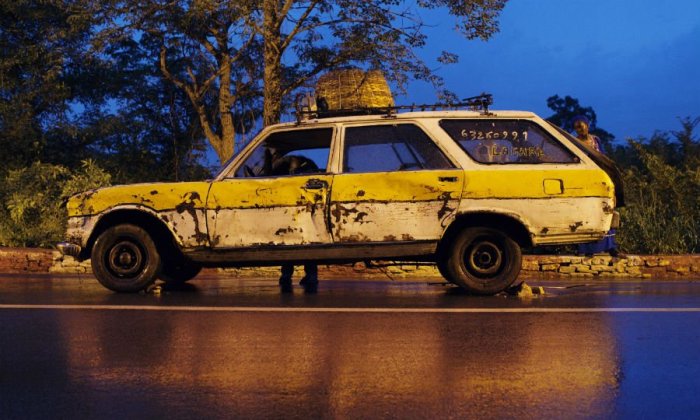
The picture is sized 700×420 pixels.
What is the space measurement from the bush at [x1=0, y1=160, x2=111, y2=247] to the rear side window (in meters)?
7.55

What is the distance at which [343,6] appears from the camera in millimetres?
15062

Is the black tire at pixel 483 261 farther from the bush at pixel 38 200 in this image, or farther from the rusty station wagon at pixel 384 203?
the bush at pixel 38 200

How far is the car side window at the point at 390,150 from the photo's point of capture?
866 cm

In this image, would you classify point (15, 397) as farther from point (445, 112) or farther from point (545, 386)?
point (445, 112)

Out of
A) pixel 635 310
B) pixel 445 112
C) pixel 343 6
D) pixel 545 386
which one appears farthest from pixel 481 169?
pixel 343 6

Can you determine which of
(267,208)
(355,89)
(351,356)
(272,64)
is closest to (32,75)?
(272,64)

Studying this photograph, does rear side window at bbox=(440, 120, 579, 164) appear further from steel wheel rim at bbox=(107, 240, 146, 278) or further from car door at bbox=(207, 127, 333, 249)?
steel wheel rim at bbox=(107, 240, 146, 278)

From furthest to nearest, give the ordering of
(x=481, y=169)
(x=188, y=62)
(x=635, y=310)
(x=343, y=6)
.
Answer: (x=188, y=62) < (x=343, y=6) < (x=481, y=169) < (x=635, y=310)

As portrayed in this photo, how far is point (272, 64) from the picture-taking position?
14508 millimetres

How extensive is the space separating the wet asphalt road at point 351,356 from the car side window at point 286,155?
A: 4.32 ft

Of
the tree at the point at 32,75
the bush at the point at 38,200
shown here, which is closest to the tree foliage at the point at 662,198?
the bush at the point at 38,200

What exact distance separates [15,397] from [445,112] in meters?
5.55

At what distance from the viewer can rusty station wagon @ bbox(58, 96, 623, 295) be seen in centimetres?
838

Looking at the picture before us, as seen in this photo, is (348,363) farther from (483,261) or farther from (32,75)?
(32,75)
